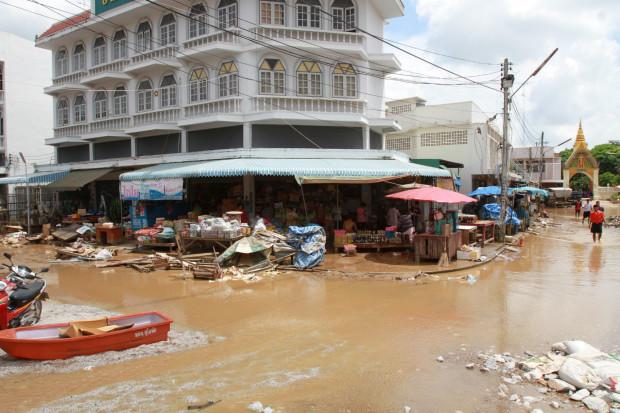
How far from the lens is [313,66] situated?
58.0ft

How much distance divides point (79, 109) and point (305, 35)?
14.7 meters

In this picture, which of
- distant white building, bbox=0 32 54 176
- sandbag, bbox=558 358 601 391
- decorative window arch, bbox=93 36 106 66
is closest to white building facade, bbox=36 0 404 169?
decorative window arch, bbox=93 36 106 66

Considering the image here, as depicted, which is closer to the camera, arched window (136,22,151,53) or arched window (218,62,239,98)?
arched window (218,62,239,98)

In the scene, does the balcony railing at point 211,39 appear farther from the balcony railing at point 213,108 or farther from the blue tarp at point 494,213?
the blue tarp at point 494,213

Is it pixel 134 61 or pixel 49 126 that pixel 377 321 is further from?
pixel 49 126

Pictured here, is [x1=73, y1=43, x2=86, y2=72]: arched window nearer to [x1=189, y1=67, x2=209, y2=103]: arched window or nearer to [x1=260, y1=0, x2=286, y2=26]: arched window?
[x1=189, y1=67, x2=209, y2=103]: arched window

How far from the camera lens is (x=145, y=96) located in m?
20.6

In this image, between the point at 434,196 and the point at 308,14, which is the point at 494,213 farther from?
the point at 308,14

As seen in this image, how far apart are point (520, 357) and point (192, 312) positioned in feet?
19.2

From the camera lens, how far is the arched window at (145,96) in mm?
20438

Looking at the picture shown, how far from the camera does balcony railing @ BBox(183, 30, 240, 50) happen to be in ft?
57.6

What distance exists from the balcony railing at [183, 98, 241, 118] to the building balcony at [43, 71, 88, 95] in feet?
27.2

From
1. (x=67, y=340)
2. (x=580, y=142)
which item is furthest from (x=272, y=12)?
(x=580, y=142)

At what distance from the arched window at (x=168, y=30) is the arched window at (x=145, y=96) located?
88.6 inches
